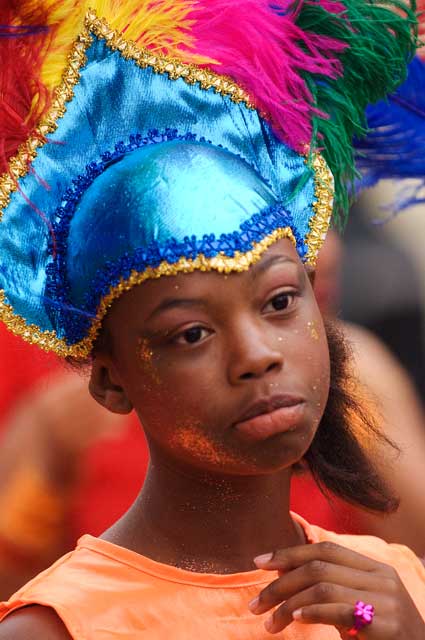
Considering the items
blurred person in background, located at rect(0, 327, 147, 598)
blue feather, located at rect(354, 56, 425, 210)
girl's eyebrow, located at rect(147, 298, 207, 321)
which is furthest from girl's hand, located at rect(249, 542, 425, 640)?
blurred person in background, located at rect(0, 327, 147, 598)

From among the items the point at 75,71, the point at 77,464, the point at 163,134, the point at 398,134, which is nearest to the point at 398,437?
the point at 77,464

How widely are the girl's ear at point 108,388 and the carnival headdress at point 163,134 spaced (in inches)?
2.0

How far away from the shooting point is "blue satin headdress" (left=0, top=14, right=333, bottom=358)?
7.92 ft

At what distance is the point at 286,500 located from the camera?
2705mm

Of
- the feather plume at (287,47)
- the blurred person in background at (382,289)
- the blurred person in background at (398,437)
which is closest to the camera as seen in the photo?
the feather plume at (287,47)

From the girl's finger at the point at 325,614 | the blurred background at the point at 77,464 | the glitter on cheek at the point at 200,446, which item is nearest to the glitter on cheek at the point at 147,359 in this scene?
the glitter on cheek at the point at 200,446

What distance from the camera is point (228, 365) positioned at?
7.72 feet

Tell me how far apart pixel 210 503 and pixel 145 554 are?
6.6 inches

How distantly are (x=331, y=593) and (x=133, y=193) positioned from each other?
0.83 meters

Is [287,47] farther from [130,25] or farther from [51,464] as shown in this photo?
[51,464]

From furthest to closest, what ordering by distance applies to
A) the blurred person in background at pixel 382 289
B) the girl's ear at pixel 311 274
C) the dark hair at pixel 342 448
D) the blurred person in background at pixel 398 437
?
1. the blurred person in background at pixel 382 289
2. the blurred person in background at pixel 398 437
3. the dark hair at pixel 342 448
4. the girl's ear at pixel 311 274

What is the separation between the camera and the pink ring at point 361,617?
7.52 feet

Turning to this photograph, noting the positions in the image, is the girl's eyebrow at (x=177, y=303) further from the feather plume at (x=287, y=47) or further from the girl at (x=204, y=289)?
the feather plume at (x=287, y=47)

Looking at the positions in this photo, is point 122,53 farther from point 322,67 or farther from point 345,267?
point 345,267
